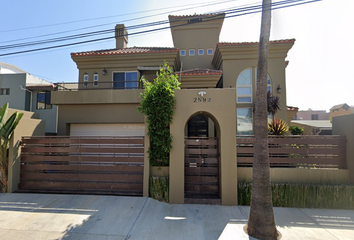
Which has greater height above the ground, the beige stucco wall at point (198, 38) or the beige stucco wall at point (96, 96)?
the beige stucco wall at point (198, 38)

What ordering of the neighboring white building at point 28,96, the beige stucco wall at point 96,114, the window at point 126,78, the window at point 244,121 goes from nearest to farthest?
the beige stucco wall at point 96,114
the window at point 244,121
the window at point 126,78
the neighboring white building at point 28,96

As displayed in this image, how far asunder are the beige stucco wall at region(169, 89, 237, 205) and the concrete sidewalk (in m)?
0.45

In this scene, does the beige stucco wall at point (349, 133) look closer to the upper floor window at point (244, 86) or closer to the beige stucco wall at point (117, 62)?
the upper floor window at point (244, 86)

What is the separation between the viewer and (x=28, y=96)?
14539 mm

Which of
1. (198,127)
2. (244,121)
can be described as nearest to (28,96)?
(198,127)

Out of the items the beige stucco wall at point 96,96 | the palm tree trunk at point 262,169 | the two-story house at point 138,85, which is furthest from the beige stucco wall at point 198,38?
the palm tree trunk at point 262,169

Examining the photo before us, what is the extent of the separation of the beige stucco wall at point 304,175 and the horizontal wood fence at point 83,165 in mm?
3282

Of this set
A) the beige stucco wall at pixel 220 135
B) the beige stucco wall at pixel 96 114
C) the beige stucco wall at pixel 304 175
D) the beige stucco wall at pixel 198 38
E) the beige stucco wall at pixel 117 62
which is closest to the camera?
the beige stucco wall at pixel 220 135

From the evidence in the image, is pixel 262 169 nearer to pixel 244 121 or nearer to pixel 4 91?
pixel 244 121

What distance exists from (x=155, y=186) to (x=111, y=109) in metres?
5.38

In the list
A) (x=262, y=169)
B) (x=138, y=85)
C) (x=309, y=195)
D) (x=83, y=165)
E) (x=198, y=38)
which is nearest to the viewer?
(x=262, y=169)

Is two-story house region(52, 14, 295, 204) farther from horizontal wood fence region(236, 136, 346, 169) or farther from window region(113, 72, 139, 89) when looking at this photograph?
horizontal wood fence region(236, 136, 346, 169)

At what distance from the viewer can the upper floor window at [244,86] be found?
10352 millimetres

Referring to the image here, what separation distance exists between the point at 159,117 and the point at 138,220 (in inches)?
109
